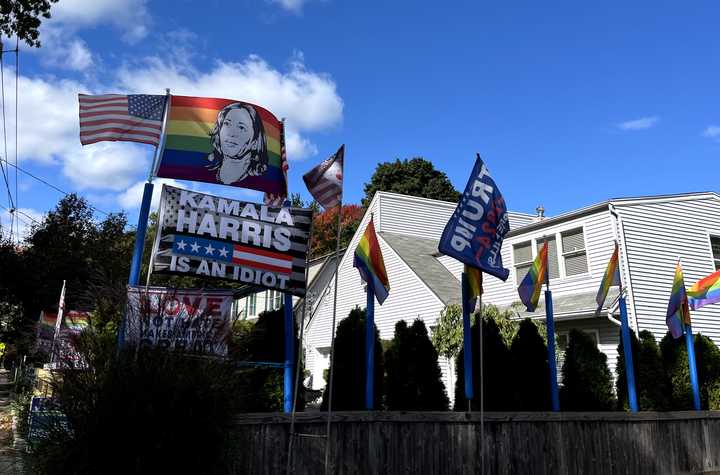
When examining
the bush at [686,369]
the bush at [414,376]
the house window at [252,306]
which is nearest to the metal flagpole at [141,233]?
the bush at [414,376]

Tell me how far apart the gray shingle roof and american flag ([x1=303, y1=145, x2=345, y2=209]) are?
10.6 meters

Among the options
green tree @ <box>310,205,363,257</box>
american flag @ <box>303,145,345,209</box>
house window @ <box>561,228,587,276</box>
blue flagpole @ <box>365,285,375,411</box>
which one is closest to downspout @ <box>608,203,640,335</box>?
house window @ <box>561,228,587,276</box>

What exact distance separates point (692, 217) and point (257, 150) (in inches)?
572

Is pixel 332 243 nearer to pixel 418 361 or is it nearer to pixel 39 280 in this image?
pixel 39 280

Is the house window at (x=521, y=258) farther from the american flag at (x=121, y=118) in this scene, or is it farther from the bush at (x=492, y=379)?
the american flag at (x=121, y=118)

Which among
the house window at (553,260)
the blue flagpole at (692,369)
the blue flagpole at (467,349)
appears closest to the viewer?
the blue flagpole at (467,349)

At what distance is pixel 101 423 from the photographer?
14.9 feet

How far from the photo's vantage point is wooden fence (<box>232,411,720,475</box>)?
5.95m

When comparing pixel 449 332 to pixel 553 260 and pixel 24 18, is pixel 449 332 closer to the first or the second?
pixel 553 260

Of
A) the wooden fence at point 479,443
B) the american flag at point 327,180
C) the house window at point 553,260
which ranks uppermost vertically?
the house window at point 553,260

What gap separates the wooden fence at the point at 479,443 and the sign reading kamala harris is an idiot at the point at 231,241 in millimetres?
1688

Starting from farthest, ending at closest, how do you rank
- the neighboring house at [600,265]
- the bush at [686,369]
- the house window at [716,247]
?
1. the house window at [716,247]
2. the neighboring house at [600,265]
3. the bush at [686,369]

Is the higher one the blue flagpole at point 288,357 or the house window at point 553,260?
the house window at point 553,260

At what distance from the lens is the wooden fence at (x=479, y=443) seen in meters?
5.95
